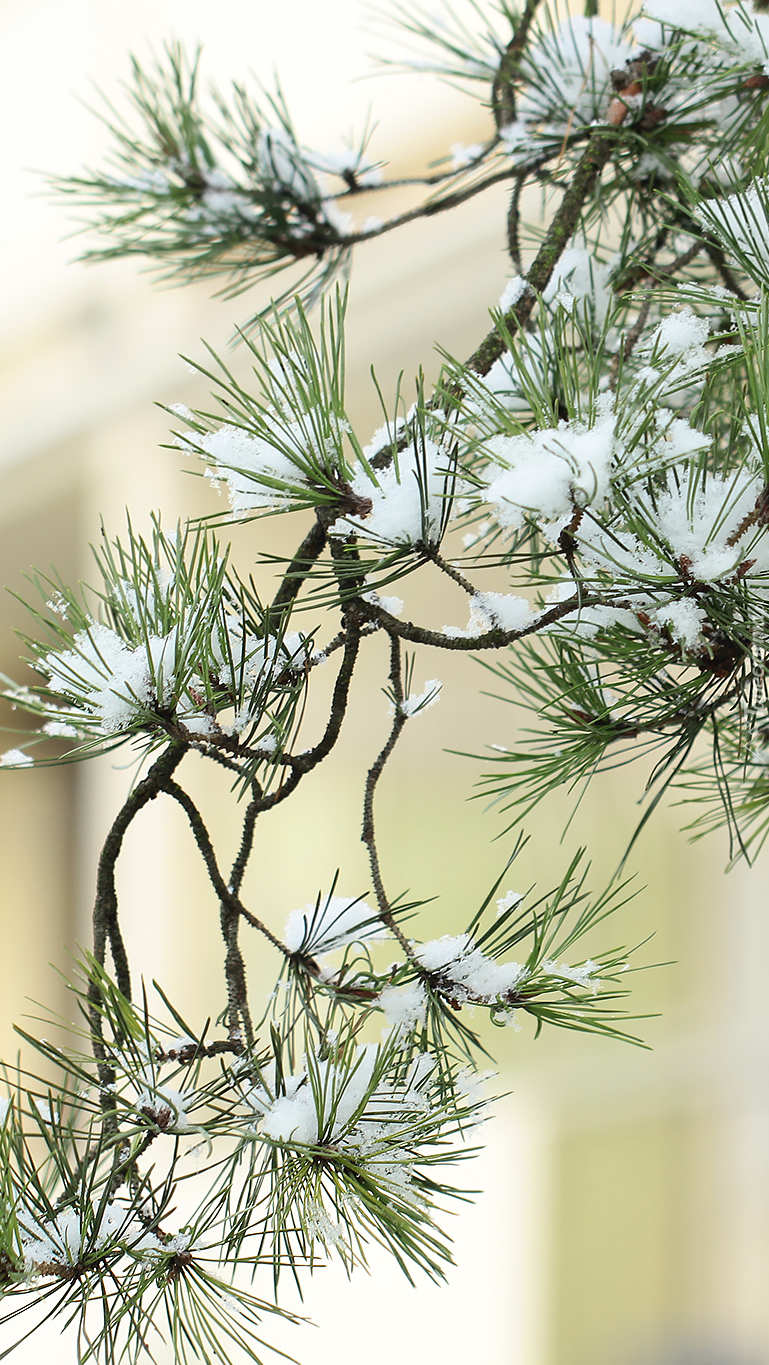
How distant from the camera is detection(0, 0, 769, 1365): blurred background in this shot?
117 centimetres

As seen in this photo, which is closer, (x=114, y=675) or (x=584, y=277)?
(x=114, y=675)

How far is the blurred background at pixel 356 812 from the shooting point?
1172 millimetres

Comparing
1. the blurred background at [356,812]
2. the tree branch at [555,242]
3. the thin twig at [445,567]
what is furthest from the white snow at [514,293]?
the blurred background at [356,812]

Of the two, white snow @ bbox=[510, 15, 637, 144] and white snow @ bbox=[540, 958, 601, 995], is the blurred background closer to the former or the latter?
white snow @ bbox=[510, 15, 637, 144]

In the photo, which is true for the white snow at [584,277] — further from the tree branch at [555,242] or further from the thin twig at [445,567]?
the thin twig at [445,567]

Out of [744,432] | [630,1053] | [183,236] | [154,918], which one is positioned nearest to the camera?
[744,432]

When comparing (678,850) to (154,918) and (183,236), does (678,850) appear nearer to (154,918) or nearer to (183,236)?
(154,918)

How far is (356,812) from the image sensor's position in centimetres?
121

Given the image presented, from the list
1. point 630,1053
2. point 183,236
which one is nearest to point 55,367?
point 183,236

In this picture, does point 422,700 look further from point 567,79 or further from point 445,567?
point 567,79

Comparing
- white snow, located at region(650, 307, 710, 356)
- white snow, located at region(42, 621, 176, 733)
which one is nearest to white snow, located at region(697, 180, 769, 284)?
white snow, located at region(650, 307, 710, 356)

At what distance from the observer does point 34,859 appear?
4.22 feet

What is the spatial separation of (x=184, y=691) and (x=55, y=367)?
3.76 ft

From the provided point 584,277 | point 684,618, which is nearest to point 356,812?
point 584,277
